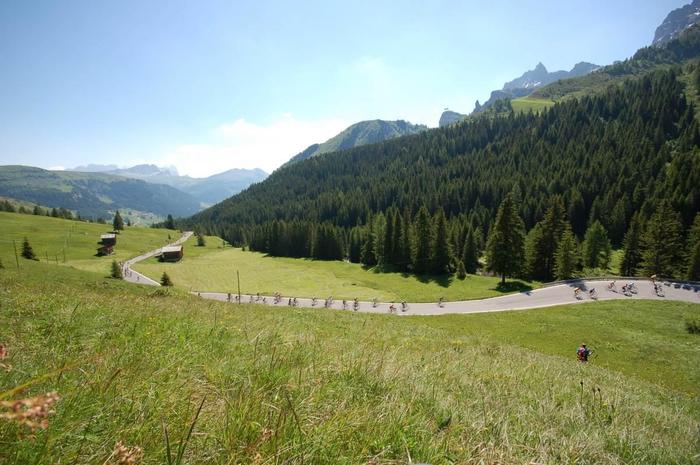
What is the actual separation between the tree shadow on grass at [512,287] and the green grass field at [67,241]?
86.9 m

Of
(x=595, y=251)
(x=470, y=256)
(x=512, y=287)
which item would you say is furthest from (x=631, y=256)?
(x=512, y=287)

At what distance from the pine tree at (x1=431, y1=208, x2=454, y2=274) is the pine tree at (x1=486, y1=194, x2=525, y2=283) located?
38.4ft

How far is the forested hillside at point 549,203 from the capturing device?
192 ft

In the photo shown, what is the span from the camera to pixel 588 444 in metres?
3.26

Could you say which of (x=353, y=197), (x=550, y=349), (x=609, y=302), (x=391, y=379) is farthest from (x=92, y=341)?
(x=353, y=197)

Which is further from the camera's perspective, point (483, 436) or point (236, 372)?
point (236, 372)

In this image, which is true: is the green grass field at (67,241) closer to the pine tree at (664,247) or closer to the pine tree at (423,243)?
the pine tree at (423,243)

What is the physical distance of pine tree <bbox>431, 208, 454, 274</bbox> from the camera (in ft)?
214

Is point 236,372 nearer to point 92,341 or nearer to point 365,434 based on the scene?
point 365,434

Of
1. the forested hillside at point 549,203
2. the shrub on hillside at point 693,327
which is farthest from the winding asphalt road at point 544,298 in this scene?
the shrub on hillside at point 693,327

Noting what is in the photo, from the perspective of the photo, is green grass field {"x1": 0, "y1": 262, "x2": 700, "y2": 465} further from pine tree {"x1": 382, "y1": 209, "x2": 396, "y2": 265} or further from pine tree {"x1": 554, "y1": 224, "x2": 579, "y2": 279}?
pine tree {"x1": 382, "y1": 209, "x2": 396, "y2": 265}

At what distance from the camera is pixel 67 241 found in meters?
100

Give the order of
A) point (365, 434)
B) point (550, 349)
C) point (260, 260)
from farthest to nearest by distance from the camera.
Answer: point (260, 260)
point (550, 349)
point (365, 434)

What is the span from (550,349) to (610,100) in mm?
205360
